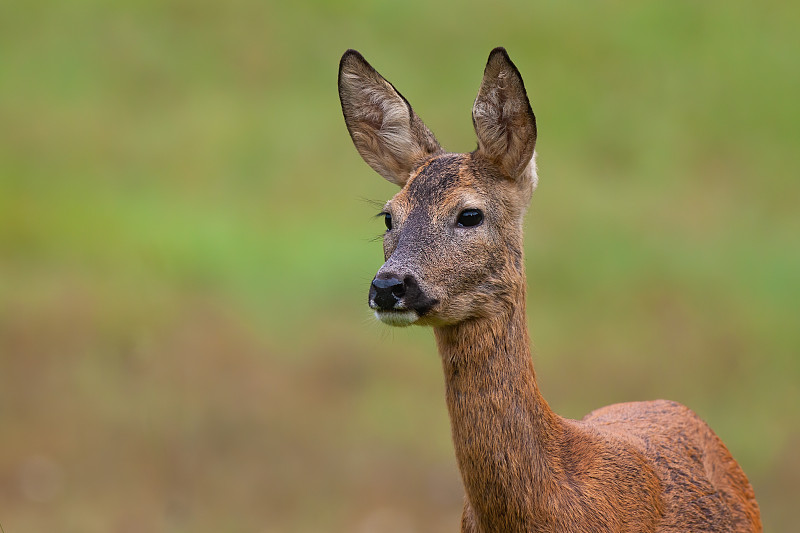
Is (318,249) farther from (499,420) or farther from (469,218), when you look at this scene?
(499,420)

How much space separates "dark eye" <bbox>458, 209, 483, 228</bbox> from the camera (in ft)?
21.7

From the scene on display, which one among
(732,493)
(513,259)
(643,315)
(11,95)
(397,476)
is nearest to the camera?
(513,259)

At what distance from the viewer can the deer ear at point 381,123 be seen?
7.28 metres

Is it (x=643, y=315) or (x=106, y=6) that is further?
(x=106, y=6)

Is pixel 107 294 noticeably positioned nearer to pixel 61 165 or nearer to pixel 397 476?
pixel 61 165

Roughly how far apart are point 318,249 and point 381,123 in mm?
9568

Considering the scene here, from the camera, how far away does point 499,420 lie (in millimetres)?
6281

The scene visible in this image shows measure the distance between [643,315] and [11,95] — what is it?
892 centimetres

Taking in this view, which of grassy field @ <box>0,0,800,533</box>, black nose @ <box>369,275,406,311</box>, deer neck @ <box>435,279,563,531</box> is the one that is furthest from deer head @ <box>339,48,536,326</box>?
grassy field @ <box>0,0,800,533</box>

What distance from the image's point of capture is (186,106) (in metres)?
18.1

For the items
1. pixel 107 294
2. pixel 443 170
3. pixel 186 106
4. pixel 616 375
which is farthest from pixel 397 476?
pixel 443 170

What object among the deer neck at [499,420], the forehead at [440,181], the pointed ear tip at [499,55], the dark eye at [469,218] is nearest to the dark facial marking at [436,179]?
the forehead at [440,181]

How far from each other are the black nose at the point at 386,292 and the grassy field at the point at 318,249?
25.4 ft

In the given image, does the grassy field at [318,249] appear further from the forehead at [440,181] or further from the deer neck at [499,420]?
the deer neck at [499,420]
